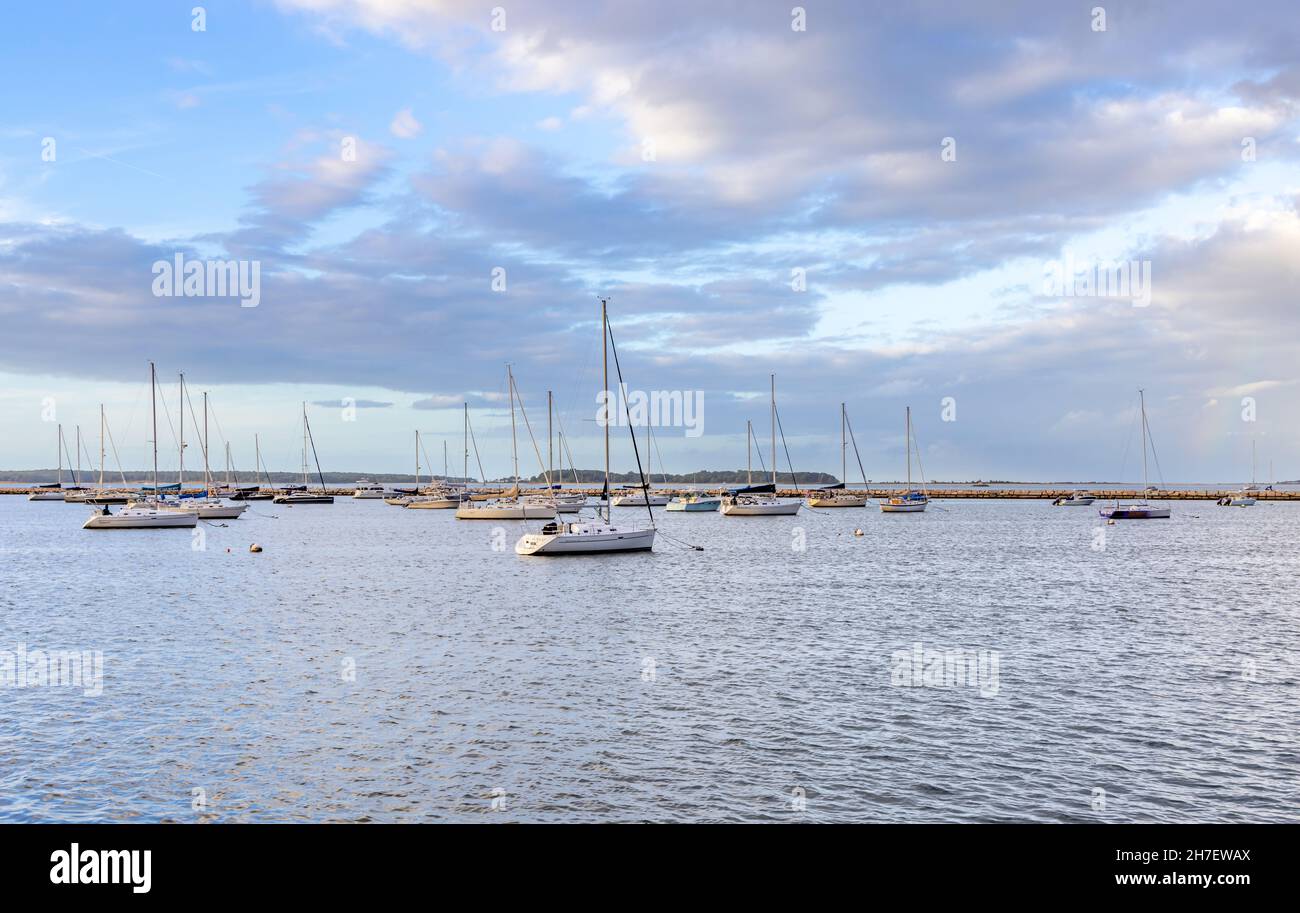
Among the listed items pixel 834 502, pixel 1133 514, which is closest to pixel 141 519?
pixel 834 502

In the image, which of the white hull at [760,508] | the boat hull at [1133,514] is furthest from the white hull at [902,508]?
the boat hull at [1133,514]

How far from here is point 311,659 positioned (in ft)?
107

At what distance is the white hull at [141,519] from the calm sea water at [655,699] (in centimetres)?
4982

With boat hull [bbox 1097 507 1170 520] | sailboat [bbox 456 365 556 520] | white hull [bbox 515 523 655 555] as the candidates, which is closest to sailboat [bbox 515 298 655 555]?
white hull [bbox 515 523 655 555]

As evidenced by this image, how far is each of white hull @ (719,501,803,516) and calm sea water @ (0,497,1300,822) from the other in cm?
7491

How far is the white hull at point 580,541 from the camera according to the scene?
68.0 metres

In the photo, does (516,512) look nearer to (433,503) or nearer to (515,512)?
(515,512)

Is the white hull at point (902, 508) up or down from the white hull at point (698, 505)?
down

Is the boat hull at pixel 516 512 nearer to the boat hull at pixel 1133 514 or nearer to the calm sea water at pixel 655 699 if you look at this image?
the calm sea water at pixel 655 699

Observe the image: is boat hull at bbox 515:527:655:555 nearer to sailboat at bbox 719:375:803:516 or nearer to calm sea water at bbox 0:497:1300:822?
calm sea water at bbox 0:497:1300:822

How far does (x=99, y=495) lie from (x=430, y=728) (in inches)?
7218
